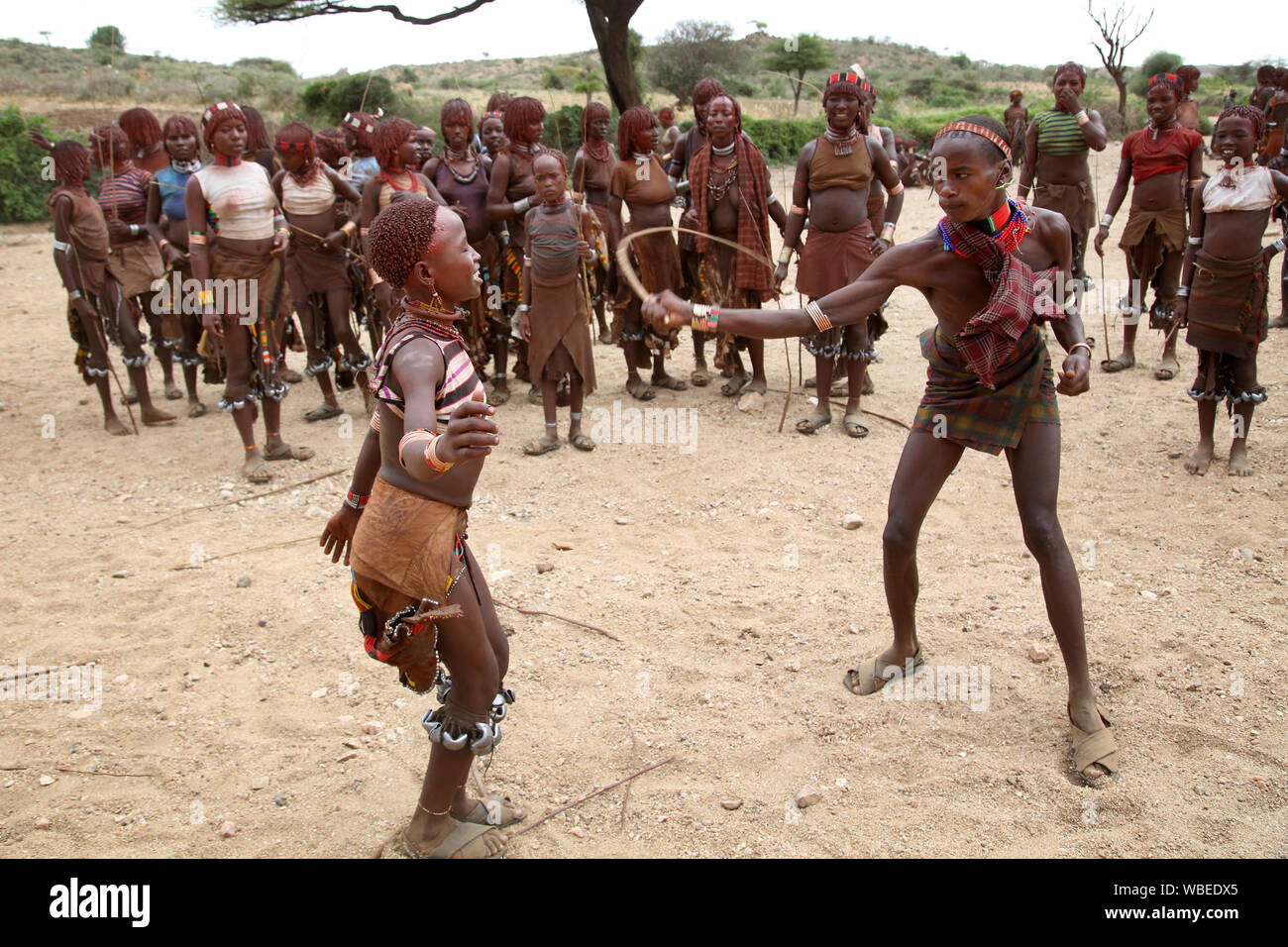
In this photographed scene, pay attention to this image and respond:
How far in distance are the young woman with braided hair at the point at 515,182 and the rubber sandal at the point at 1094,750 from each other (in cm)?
451

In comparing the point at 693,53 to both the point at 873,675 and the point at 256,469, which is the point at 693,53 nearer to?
the point at 256,469

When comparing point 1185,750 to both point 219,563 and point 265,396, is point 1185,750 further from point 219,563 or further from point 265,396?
point 265,396

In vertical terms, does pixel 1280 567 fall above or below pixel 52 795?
above

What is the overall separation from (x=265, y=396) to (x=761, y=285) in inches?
136

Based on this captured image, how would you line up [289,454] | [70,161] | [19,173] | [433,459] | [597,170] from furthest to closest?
[19,173] → [597,170] → [289,454] → [70,161] → [433,459]

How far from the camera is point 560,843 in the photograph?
2.92 metres

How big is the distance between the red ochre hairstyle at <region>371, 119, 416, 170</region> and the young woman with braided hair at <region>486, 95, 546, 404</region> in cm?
84

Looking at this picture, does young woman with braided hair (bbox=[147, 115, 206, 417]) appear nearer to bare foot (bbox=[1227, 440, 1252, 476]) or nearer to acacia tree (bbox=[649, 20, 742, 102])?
bare foot (bbox=[1227, 440, 1252, 476])

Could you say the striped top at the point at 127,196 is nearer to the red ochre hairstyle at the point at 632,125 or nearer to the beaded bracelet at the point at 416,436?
the red ochre hairstyle at the point at 632,125

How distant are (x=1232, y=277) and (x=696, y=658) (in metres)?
3.68

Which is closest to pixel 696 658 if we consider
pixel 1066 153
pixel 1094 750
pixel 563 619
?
pixel 563 619

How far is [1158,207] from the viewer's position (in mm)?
6938

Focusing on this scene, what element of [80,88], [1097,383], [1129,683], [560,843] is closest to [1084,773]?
[1129,683]

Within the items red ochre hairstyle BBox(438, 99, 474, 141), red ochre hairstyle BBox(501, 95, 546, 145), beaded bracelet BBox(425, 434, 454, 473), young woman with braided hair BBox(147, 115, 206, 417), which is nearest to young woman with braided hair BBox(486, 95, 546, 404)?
red ochre hairstyle BBox(501, 95, 546, 145)
